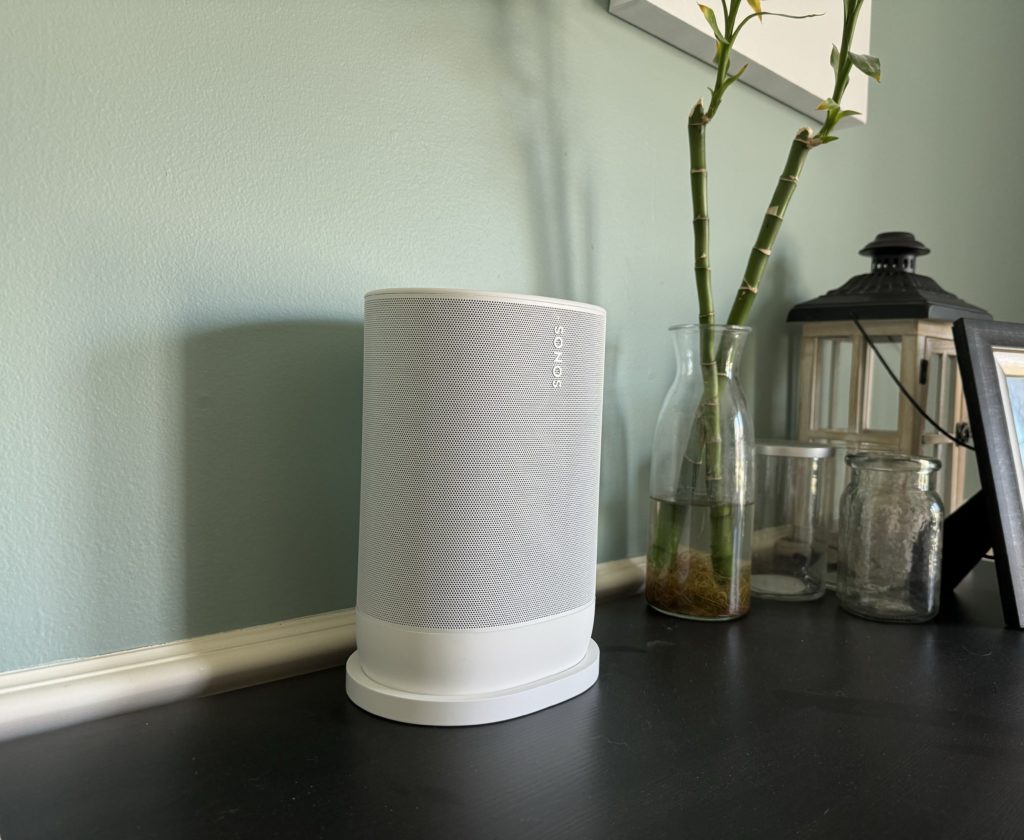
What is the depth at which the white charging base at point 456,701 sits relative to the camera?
1.68 feet

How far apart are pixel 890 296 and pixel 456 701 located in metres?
0.74

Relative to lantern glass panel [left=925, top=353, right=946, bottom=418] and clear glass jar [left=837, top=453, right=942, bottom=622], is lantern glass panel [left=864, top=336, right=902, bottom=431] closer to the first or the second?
lantern glass panel [left=925, top=353, right=946, bottom=418]

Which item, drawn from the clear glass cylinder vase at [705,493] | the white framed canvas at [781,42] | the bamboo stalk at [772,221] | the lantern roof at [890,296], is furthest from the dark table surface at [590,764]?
the white framed canvas at [781,42]

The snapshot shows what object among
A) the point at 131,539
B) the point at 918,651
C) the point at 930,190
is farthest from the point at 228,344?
the point at 930,190

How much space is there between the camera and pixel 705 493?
0.75 meters

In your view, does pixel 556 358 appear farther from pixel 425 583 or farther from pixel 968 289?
pixel 968 289

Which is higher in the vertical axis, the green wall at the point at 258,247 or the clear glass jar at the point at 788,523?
the green wall at the point at 258,247

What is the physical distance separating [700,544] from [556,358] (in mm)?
309

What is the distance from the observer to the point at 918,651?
27.3 inches

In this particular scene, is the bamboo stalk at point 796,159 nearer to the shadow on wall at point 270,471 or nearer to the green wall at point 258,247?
the green wall at point 258,247

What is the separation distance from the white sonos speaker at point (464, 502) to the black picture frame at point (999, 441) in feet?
1.55

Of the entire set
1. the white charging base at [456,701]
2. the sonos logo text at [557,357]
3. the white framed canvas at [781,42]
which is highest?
the white framed canvas at [781,42]

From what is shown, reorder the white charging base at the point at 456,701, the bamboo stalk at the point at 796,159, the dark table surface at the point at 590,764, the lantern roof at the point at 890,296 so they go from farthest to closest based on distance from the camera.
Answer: the lantern roof at the point at 890,296 → the bamboo stalk at the point at 796,159 → the white charging base at the point at 456,701 → the dark table surface at the point at 590,764

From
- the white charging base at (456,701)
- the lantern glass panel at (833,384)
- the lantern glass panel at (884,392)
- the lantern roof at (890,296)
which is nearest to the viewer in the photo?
the white charging base at (456,701)
